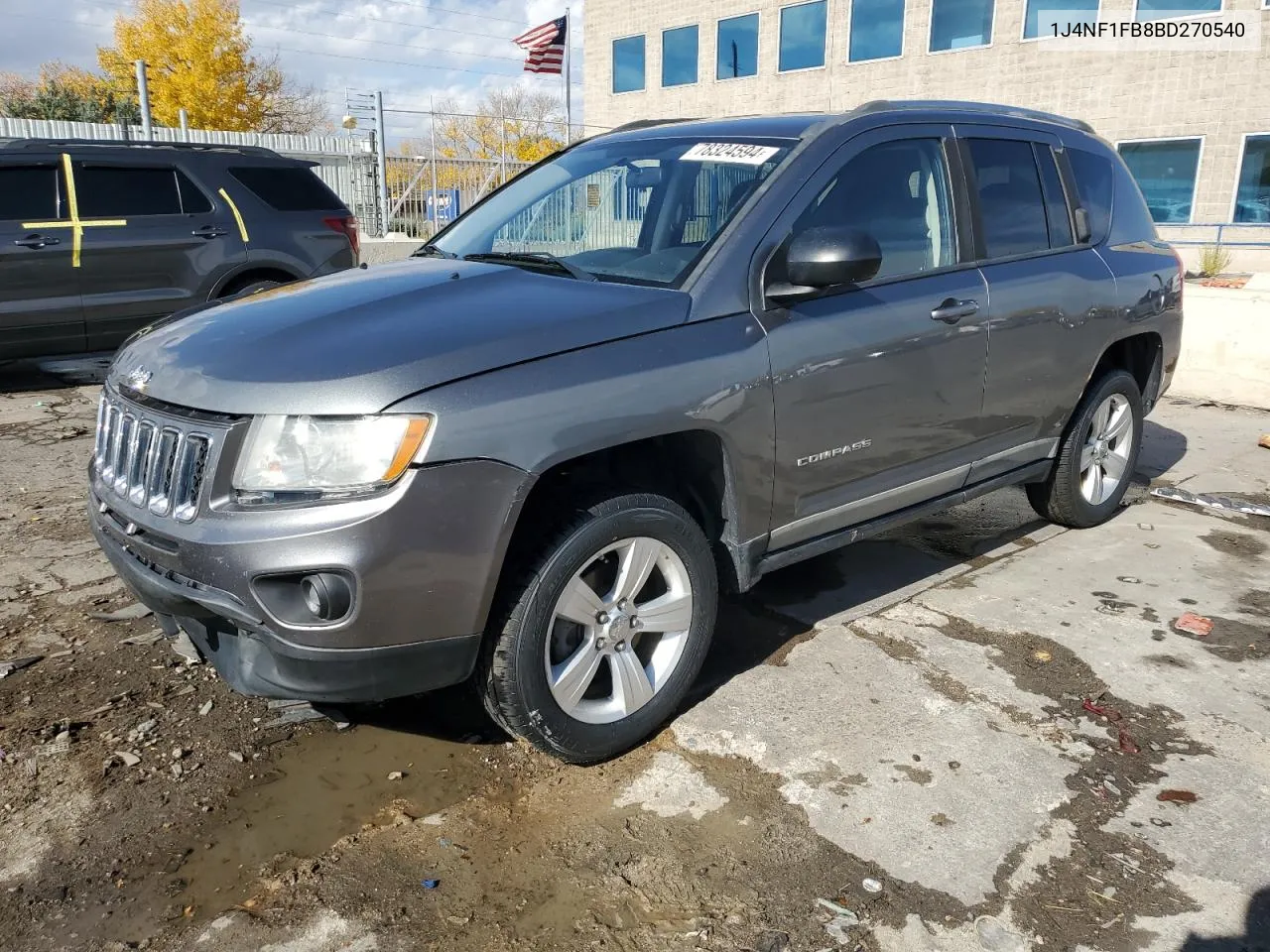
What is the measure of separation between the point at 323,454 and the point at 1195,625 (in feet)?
11.4

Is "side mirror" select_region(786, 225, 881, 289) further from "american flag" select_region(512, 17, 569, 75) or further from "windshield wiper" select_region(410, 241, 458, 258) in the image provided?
"american flag" select_region(512, 17, 569, 75)

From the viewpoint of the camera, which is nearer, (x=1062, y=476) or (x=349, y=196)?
(x=1062, y=476)

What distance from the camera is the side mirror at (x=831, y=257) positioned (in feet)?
9.91

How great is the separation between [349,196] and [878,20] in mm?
14711

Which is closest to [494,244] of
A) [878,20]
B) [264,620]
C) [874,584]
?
[264,620]

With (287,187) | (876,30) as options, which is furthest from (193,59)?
(287,187)

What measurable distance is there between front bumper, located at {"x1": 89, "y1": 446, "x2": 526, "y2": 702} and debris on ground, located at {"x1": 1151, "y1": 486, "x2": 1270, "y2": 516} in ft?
15.3

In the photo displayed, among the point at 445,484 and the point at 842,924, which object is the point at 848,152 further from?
the point at 842,924

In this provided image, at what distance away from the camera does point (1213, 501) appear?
5.72 m

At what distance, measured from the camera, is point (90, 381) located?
844cm

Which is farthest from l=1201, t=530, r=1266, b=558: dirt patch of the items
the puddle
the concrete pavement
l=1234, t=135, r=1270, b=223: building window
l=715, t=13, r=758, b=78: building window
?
l=715, t=13, r=758, b=78: building window

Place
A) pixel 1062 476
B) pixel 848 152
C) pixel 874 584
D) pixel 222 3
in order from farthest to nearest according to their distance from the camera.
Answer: pixel 222 3 < pixel 1062 476 < pixel 874 584 < pixel 848 152

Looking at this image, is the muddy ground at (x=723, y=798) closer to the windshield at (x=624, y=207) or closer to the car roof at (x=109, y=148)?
the windshield at (x=624, y=207)

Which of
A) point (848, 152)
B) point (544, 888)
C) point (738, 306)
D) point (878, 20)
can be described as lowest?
point (544, 888)
